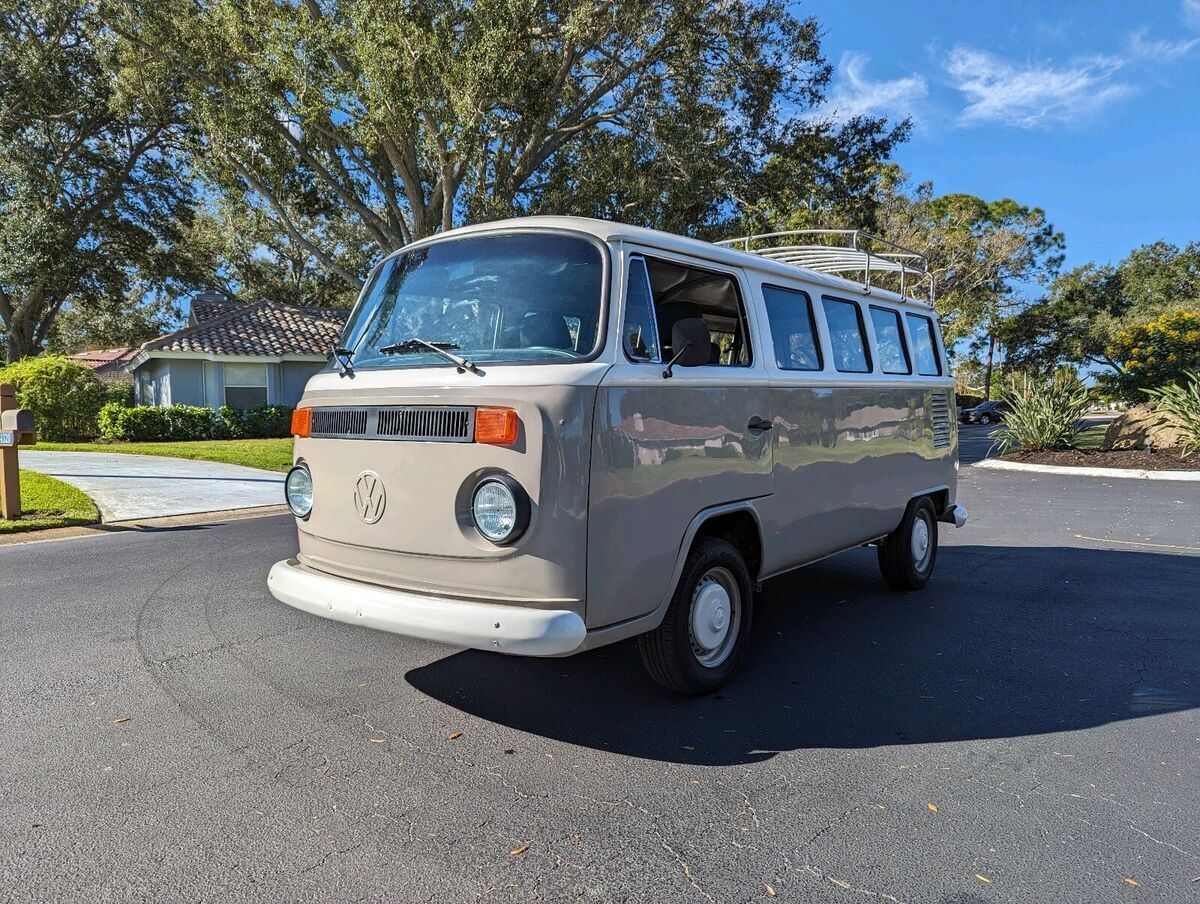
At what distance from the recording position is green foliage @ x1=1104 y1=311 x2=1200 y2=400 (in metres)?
18.4

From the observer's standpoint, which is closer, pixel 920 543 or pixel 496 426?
pixel 496 426

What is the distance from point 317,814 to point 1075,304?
162 ft

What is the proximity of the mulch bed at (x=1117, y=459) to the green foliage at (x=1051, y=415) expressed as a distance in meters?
0.27

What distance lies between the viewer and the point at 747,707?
13.3 feet

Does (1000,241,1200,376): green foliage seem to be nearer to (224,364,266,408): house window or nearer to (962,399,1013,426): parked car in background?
(962,399,1013,426): parked car in background

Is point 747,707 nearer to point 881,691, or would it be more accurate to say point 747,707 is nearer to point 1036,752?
point 881,691

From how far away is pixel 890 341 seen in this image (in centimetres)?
613

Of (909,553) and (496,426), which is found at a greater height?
(496,426)

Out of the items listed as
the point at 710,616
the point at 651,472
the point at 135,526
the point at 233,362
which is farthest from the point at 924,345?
the point at 233,362

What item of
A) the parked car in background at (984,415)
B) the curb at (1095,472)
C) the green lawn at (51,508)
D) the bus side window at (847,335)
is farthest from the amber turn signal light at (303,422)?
the parked car in background at (984,415)

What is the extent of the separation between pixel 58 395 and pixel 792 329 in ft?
78.4

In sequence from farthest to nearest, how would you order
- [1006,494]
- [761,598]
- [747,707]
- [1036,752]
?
[1006,494], [761,598], [747,707], [1036,752]

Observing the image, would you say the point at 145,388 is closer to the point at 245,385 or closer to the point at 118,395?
the point at 118,395

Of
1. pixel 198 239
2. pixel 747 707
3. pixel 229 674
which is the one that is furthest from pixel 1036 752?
pixel 198 239
